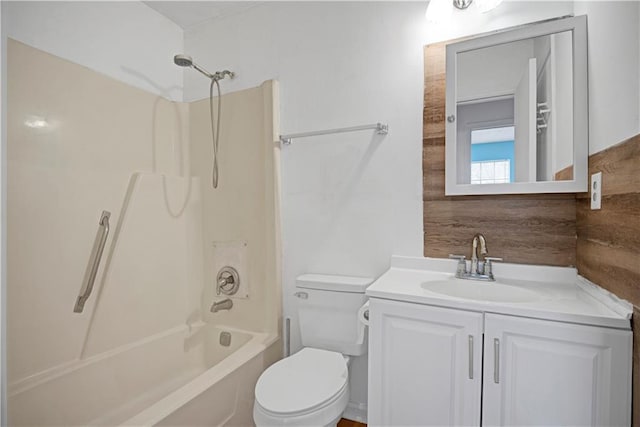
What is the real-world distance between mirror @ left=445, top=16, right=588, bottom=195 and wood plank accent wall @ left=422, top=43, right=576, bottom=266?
0.21ft

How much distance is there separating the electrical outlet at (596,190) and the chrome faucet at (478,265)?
0.42m

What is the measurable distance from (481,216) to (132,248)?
6.43 ft

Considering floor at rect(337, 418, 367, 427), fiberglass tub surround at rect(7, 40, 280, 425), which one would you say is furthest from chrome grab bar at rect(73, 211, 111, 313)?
floor at rect(337, 418, 367, 427)

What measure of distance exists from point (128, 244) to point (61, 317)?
19.0 inches

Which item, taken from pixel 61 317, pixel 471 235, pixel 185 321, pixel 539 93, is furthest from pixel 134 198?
pixel 539 93

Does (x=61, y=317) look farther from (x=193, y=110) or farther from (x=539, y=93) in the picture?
(x=539, y=93)

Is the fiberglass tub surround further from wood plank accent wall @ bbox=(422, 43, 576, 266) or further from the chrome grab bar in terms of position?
wood plank accent wall @ bbox=(422, 43, 576, 266)

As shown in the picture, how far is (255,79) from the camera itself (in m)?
2.02

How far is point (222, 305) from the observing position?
6.73 ft

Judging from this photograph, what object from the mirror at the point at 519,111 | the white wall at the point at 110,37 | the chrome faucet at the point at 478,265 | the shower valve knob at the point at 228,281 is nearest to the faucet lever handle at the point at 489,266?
the chrome faucet at the point at 478,265

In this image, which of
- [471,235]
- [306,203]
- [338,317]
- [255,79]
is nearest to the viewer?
[471,235]

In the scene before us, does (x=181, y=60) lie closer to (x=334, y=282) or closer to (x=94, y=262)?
(x=94, y=262)

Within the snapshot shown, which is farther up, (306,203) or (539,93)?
(539,93)

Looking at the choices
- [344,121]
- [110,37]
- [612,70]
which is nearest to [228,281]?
[344,121]
